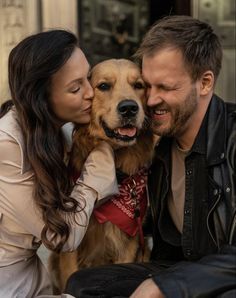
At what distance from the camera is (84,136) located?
9.75ft

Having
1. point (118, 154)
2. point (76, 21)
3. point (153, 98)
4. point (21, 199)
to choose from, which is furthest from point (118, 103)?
point (76, 21)

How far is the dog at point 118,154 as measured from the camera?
2850 millimetres

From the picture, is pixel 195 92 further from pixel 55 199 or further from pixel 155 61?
pixel 55 199

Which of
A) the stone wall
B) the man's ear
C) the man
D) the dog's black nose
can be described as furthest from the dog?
the stone wall

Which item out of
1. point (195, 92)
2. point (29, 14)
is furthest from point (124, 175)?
point (29, 14)

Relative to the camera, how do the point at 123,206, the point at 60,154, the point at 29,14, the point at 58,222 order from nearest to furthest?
the point at 58,222 → the point at 60,154 → the point at 123,206 → the point at 29,14

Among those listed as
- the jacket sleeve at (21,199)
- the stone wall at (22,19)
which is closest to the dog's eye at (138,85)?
the jacket sleeve at (21,199)

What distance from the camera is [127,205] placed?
9.70 ft

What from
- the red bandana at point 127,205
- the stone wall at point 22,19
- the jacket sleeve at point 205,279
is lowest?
the red bandana at point 127,205

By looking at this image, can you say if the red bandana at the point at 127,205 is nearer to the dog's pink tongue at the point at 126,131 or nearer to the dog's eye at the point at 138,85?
the dog's pink tongue at the point at 126,131

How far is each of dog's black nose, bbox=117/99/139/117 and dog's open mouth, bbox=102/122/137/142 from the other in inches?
2.6

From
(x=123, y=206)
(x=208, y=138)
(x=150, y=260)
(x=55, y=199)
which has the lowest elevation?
(x=150, y=260)

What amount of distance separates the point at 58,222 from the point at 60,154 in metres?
0.34

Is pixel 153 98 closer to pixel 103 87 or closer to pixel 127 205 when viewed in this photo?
pixel 103 87
